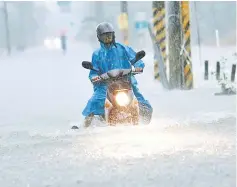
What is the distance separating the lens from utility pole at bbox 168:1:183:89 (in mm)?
14242

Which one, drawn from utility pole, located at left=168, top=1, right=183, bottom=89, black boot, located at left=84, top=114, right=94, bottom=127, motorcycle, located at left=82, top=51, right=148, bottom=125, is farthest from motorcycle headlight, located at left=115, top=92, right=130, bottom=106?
utility pole, located at left=168, top=1, right=183, bottom=89

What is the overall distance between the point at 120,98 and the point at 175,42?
653cm

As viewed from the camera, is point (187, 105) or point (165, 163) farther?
point (187, 105)

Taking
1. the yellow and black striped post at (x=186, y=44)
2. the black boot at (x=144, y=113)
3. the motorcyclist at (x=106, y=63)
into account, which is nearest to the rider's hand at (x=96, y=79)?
the motorcyclist at (x=106, y=63)

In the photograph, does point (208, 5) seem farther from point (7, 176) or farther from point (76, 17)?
point (76, 17)

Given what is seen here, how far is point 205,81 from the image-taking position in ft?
57.5

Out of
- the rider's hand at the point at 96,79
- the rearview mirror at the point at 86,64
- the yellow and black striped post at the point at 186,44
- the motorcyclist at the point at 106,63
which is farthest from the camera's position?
the yellow and black striped post at the point at 186,44

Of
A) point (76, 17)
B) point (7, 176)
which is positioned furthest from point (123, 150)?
point (76, 17)

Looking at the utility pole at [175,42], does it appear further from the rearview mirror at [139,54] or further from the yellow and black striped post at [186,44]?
the rearview mirror at [139,54]

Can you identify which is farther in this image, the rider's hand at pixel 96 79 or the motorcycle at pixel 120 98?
the rider's hand at pixel 96 79

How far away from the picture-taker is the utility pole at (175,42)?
14242 millimetres

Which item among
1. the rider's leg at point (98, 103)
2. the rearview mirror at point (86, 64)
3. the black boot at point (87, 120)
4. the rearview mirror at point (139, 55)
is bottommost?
the black boot at point (87, 120)

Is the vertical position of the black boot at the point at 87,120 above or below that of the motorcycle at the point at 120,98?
below

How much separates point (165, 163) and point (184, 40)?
9.07m
